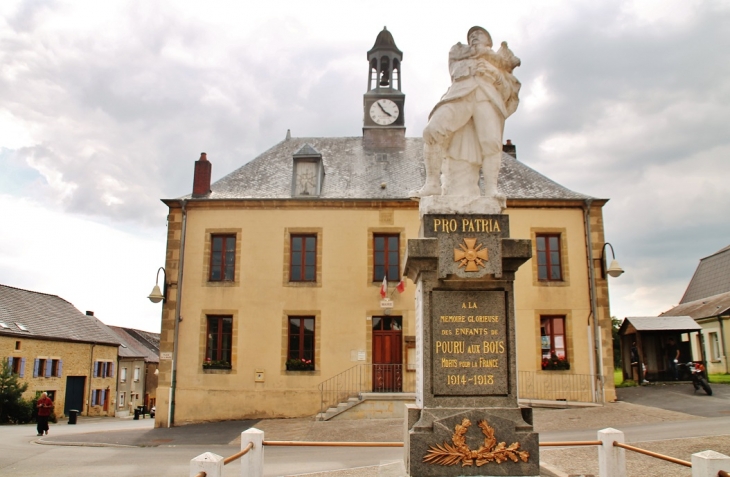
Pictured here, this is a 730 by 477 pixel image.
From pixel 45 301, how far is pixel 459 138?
1433 inches

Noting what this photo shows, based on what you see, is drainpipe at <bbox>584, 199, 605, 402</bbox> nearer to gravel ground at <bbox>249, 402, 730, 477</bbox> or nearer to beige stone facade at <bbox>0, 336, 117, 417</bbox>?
gravel ground at <bbox>249, 402, 730, 477</bbox>

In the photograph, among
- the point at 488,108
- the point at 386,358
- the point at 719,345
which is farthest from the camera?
the point at 719,345

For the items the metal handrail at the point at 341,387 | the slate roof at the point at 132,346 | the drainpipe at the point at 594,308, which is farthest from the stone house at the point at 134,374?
the drainpipe at the point at 594,308

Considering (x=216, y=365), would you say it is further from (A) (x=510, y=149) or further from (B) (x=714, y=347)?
(B) (x=714, y=347)

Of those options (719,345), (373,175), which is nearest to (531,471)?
(373,175)

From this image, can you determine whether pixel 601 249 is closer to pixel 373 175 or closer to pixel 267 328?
pixel 373 175

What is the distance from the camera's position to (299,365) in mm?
18781

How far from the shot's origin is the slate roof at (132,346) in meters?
42.5

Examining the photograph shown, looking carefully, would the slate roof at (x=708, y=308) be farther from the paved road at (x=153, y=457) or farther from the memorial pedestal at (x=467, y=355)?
the memorial pedestal at (x=467, y=355)

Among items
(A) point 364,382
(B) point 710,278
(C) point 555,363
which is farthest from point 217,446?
(B) point 710,278

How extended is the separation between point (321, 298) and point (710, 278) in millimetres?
29557

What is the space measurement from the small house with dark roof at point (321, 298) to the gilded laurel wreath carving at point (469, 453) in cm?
Result: 1232

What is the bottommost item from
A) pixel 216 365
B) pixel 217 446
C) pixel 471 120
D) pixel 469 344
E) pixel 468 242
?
pixel 217 446

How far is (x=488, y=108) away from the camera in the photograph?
7.10 m
